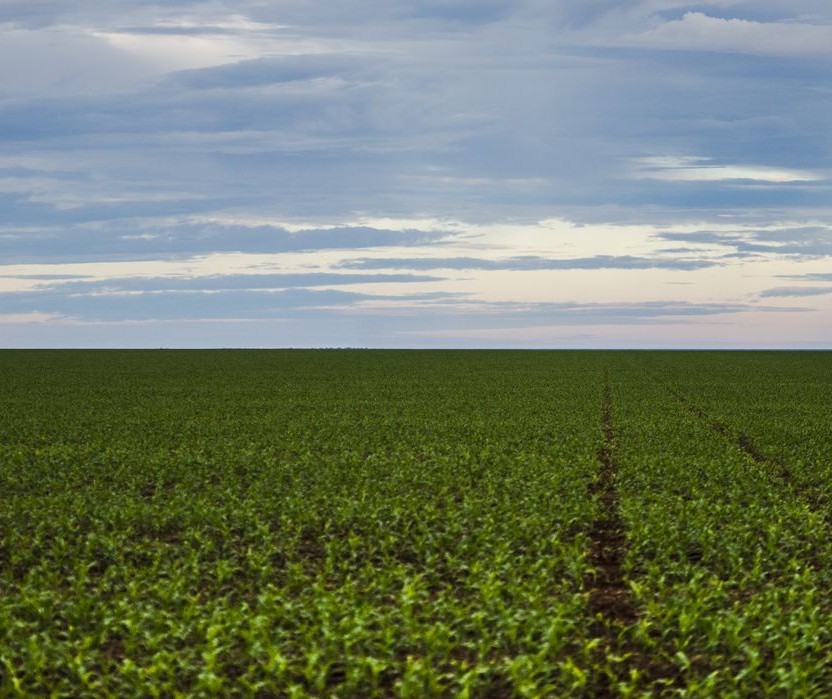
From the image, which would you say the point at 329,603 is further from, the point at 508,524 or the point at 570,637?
the point at 508,524

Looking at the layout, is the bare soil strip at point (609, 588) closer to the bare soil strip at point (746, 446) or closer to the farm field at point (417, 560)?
the farm field at point (417, 560)

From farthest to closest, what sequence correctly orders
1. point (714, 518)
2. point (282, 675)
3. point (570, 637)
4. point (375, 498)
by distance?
1. point (375, 498)
2. point (714, 518)
3. point (570, 637)
4. point (282, 675)

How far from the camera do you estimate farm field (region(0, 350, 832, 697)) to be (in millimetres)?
9617

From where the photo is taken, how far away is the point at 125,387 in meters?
52.4

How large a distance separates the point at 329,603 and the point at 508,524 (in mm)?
5246

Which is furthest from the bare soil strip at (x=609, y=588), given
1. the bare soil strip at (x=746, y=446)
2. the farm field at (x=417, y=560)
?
the bare soil strip at (x=746, y=446)

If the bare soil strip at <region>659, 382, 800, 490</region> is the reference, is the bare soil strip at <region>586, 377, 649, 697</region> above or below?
below

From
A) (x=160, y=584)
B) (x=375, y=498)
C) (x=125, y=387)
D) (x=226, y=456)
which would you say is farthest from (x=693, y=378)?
(x=160, y=584)

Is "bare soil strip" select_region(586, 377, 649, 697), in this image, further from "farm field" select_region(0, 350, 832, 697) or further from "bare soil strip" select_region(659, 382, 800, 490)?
"bare soil strip" select_region(659, 382, 800, 490)

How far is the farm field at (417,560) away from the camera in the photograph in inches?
379

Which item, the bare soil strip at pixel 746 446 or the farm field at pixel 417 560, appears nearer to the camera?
the farm field at pixel 417 560

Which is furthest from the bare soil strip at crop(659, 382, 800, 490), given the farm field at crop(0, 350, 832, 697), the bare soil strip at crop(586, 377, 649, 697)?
the bare soil strip at crop(586, 377, 649, 697)

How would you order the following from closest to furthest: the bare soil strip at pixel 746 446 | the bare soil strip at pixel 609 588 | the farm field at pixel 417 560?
1. the farm field at pixel 417 560
2. the bare soil strip at pixel 609 588
3. the bare soil strip at pixel 746 446

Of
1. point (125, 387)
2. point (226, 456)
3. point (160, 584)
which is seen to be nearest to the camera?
point (160, 584)
